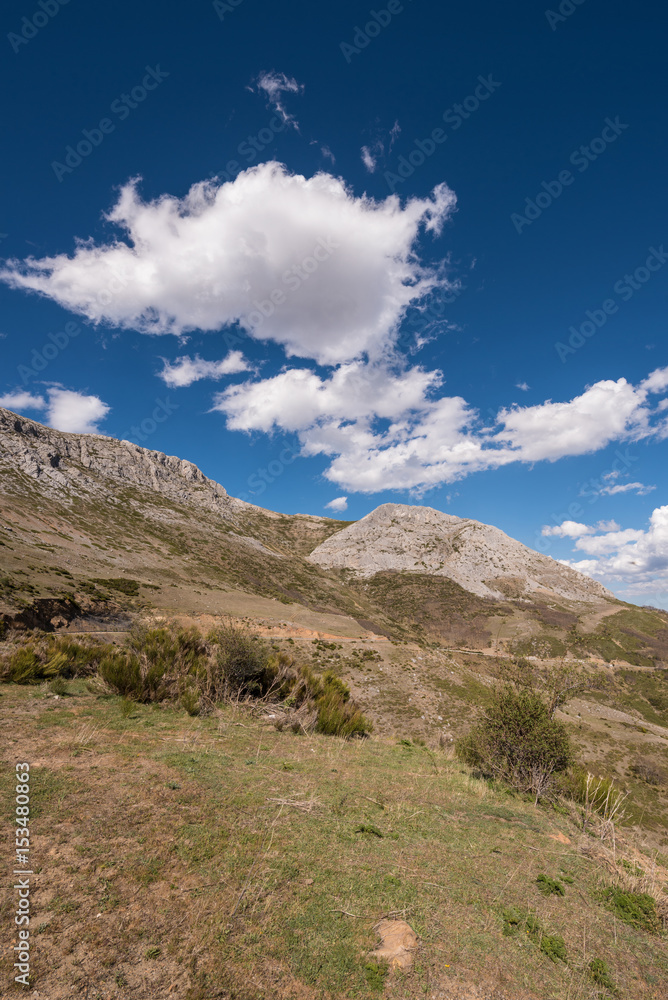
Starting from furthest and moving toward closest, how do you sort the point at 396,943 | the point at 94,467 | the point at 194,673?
the point at 94,467 < the point at 194,673 < the point at 396,943

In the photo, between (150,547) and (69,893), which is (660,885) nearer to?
(69,893)

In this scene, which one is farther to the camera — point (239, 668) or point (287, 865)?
point (239, 668)

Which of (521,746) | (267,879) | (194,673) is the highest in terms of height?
(194,673)

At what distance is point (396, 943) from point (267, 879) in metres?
1.63

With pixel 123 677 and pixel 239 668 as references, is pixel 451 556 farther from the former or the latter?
pixel 123 677

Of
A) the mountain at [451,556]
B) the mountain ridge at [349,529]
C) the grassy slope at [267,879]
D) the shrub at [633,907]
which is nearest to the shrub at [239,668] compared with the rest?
the grassy slope at [267,879]

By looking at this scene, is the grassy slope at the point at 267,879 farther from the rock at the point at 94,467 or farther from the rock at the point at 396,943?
the rock at the point at 94,467

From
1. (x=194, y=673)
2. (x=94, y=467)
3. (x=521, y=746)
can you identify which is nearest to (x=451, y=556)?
(x=94, y=467)

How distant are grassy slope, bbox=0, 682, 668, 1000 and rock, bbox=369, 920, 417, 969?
0.13 metres

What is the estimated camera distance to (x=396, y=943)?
4301 millimetres

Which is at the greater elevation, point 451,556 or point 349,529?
point 349,529

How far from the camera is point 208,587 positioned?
71.0 meters


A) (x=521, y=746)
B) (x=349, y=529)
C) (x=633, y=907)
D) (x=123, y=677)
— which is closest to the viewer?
(x=633, y=907)

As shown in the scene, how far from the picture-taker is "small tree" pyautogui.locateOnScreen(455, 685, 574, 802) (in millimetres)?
11805
